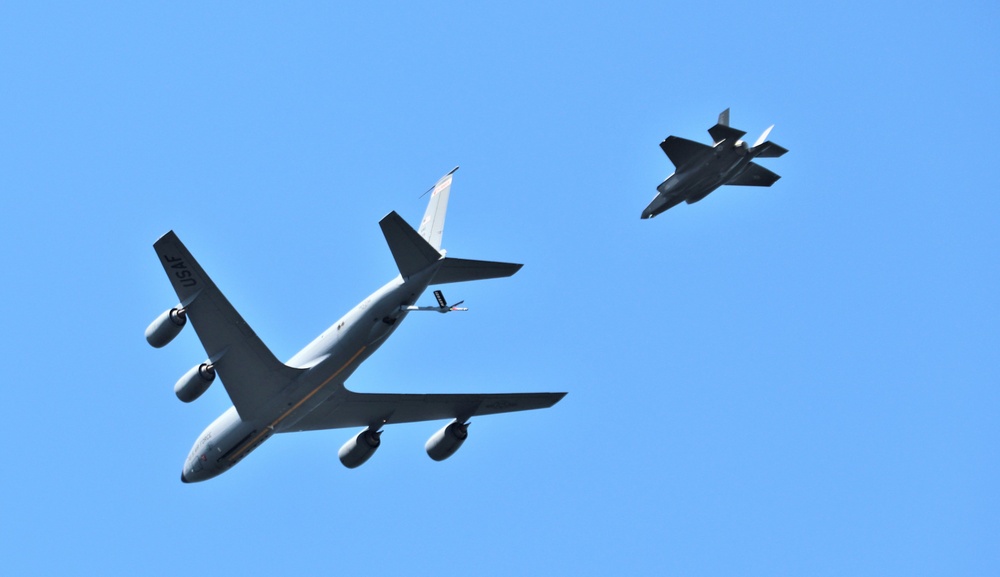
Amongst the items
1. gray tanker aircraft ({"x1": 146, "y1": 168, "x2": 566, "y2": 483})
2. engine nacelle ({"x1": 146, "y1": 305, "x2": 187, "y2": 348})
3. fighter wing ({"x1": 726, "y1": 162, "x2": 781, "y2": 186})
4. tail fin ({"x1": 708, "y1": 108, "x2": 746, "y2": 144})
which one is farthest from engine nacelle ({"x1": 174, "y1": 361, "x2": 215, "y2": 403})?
fighter wing ({"x1": 726, "y1": 162, "x2": 781, "y2": 186})

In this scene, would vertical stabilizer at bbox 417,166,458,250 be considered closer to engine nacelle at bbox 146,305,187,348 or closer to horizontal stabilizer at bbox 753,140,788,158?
engine nacelle at bbox 146,305,187,348

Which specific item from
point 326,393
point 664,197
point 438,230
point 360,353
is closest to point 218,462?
point 326,393

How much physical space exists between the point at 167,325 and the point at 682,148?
53.7ft

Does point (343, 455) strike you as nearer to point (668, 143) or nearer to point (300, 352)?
point (300, 352)

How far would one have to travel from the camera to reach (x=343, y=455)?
3512cm

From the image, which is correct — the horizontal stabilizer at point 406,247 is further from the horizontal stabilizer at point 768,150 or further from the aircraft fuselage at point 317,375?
the horizontal stabilizer at point 768,150

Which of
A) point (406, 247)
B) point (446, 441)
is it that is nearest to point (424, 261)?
point (406, 247)

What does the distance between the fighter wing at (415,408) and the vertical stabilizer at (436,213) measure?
5841 millimetres

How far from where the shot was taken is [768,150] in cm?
3631

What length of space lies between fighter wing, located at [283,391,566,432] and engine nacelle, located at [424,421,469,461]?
0.50 m

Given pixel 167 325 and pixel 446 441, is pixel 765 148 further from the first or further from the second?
pixel 167 325

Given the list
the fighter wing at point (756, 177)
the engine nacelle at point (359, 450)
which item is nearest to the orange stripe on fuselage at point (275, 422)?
the engine nacelle at point (359, 450)

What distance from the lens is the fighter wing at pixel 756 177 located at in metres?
39.7

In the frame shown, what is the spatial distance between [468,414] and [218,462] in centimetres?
764
